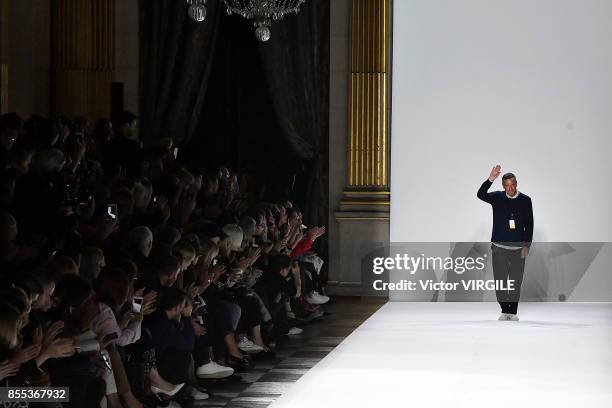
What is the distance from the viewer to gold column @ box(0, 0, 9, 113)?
36.1 ft

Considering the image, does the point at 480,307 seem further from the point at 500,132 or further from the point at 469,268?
the point at 500,132

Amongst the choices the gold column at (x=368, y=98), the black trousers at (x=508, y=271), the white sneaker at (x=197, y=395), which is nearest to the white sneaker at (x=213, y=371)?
the white sneaker at (x=197, y=395)

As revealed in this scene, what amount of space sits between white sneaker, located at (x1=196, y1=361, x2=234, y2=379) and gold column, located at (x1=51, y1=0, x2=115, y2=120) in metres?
6.39

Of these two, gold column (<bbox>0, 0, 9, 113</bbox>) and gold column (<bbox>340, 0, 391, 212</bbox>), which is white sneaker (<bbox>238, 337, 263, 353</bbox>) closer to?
gold column (<bbox>0, 0, 9, 113</bbox>)

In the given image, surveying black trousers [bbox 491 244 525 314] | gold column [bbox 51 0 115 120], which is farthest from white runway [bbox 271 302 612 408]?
gold column [bbox 51 0 115 120]

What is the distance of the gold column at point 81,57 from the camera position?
1241cm

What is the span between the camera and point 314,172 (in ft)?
40.7

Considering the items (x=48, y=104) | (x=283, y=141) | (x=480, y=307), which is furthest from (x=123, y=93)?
(x=480, y=307)

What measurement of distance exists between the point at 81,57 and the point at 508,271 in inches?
200

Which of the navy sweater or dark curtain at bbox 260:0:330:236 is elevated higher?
dark curtain at bbox 260:0:330:236

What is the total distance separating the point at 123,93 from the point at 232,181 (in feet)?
13.5

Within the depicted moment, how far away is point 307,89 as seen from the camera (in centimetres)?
1238

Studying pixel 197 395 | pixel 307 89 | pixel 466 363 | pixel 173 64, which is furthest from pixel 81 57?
pixel 197 395

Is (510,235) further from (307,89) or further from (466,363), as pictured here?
(307,89)
